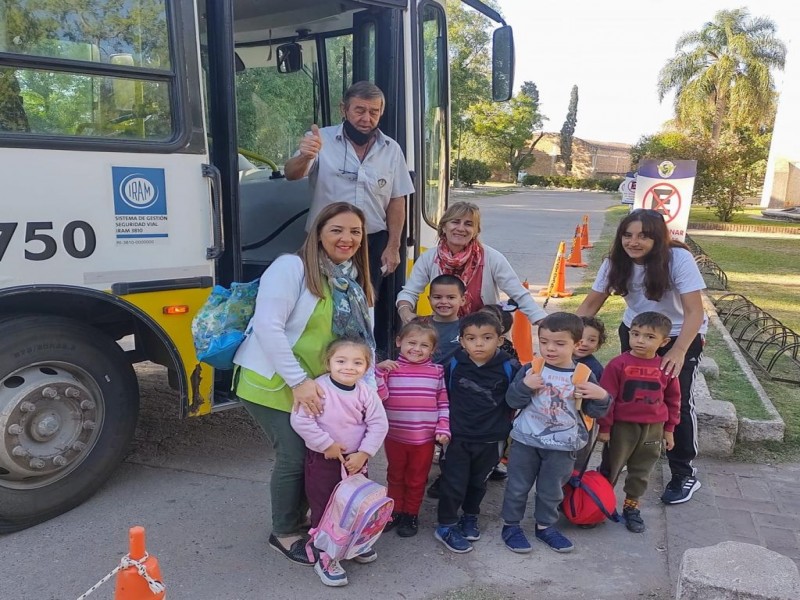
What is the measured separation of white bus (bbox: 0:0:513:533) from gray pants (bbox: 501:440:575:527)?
5.11ft

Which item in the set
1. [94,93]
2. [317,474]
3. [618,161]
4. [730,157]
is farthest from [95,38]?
[618,161]

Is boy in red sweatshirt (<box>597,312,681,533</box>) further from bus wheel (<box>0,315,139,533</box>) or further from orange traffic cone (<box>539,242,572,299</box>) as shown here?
orange traffic cone (<box>539,242,572,299</box>)

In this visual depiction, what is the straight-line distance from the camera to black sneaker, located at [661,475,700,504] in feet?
12.8

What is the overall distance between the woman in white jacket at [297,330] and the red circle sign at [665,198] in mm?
5278

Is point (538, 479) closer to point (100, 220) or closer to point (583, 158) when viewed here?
point (100, 220)

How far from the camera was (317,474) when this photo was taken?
3.06 meters

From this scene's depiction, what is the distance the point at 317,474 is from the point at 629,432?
1605mm

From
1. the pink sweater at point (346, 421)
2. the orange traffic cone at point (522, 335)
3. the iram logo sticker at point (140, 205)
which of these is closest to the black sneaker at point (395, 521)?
the pink sweater at point (346, 421)

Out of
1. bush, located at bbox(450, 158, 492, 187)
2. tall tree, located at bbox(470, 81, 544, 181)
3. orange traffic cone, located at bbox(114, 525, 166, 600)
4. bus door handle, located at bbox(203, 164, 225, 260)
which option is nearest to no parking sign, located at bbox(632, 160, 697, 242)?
bus door handle, located at bbox(203, 164, 225, 260)

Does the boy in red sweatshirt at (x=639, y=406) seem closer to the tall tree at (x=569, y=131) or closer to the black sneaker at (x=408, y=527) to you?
the black sneaker at (x=408, y=527)

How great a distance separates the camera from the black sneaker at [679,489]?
3912 mm

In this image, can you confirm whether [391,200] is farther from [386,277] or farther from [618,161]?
[618,161]

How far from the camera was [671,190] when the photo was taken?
7.49 m

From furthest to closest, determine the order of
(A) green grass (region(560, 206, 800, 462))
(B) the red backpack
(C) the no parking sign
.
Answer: (C) the no parking sign < (A) green grass (region(560, 206, 800, 462)) < (B) the red backpack
